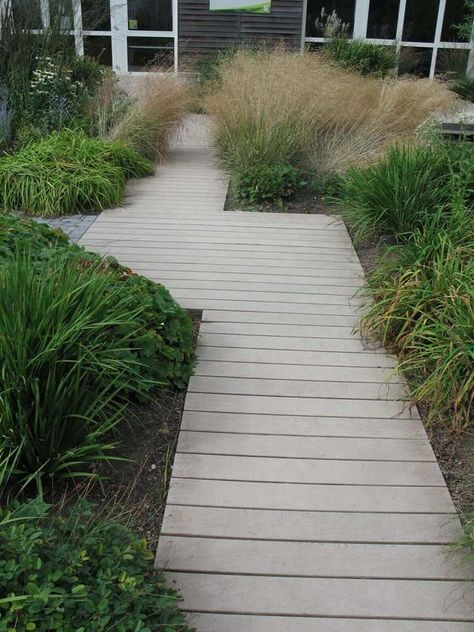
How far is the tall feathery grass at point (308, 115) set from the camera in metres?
6.28

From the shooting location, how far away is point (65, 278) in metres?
2.68

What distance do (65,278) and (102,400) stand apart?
51 centimetres

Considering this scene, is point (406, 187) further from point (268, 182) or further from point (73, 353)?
point (73, 353)

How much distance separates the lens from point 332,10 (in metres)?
13.4

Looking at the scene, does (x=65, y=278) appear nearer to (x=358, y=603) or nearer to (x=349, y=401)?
Result: (x=349, y=401)

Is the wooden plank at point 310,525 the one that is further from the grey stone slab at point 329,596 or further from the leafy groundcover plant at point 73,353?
the leafy groundcover plant at point 73,353

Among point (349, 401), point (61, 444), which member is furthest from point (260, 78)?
point (61, 444)

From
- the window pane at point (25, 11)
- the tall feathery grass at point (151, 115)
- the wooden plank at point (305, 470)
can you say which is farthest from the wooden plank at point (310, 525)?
the window pane at point (25, 11)

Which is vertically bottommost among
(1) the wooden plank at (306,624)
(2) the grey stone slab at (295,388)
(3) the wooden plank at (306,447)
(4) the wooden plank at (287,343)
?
(1) the wooden plank at (306,624)

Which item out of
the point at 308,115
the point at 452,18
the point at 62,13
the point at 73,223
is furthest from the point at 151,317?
the point at 452,18

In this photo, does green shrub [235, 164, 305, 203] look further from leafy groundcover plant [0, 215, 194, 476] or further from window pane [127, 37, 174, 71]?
window pane [127, 37, 174, 71]

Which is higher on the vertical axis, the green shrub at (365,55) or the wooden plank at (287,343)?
the green shrub at (365,55)

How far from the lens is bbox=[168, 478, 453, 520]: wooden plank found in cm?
230

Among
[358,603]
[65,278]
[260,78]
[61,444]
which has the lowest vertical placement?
[358,603]
